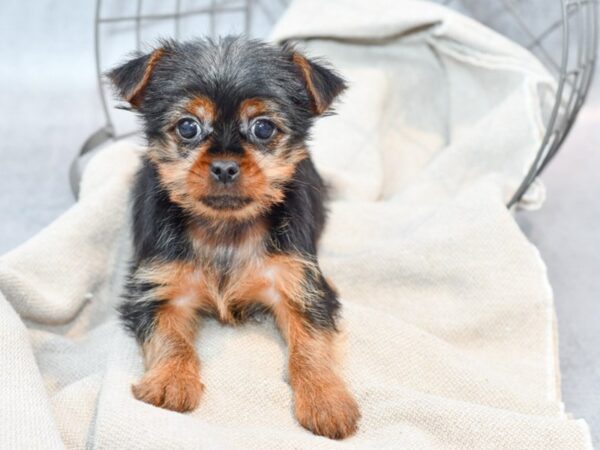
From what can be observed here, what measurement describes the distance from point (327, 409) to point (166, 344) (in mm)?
722

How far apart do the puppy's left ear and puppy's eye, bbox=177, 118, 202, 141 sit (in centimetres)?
51

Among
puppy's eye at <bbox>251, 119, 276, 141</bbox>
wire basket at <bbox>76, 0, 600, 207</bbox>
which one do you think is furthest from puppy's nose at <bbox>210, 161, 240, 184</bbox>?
wire basket at <bbox>76, 0, 600, 207</bbox>

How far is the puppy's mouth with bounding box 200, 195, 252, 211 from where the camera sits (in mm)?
3131

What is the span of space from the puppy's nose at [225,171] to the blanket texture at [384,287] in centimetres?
81

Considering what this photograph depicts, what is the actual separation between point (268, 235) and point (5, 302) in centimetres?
115

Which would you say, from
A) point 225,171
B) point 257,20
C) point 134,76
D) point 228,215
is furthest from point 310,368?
point 257,20

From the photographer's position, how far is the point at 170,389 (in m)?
3.13

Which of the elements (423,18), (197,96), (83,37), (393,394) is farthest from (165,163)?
(83,37)

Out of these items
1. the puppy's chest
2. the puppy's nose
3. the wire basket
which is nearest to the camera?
the puppy's nose

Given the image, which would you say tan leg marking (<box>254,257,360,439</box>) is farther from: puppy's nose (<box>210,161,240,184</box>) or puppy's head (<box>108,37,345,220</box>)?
puppy's nose (<box>210,161,240,184</box>)

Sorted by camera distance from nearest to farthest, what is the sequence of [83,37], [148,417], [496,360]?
[148,417], [496,360], [83,37]

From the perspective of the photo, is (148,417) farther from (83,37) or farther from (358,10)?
(83,37)

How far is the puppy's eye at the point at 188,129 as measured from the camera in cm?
320

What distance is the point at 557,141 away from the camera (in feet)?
16.0
